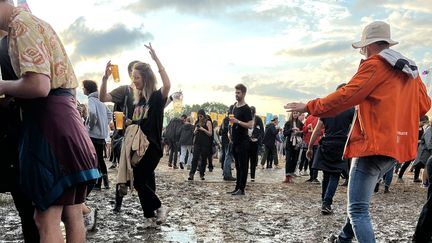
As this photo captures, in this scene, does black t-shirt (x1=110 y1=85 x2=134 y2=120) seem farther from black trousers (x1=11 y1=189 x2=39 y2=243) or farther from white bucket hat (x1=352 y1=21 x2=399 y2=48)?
white bucket hat (x1=352 y1=21 x2=399 y2=48)

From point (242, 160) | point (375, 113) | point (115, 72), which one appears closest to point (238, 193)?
point (242, 160)

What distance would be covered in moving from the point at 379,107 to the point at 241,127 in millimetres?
5438

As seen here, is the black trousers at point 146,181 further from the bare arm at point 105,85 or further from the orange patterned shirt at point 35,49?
the orange patterned shirt at point 35,49

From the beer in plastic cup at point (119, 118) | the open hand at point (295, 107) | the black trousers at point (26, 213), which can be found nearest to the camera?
the black trousers at point (26, 213)

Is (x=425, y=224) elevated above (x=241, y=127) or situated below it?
below

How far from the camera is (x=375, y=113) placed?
3.56 m

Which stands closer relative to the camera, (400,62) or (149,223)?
(400,62)

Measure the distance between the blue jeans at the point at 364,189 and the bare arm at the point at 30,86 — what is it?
2.56m

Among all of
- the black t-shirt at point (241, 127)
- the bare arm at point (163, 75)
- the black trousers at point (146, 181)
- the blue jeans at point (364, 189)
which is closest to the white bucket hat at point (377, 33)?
the blue jeans at point (364, 189)

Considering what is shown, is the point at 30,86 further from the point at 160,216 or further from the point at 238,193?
the point at 238,193

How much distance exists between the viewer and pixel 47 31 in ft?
8.61

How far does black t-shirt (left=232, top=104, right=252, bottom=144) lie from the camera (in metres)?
8.85

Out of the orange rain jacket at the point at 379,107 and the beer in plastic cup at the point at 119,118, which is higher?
the orange rain jacket at the point at 379,107

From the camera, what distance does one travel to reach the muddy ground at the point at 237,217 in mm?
5098
